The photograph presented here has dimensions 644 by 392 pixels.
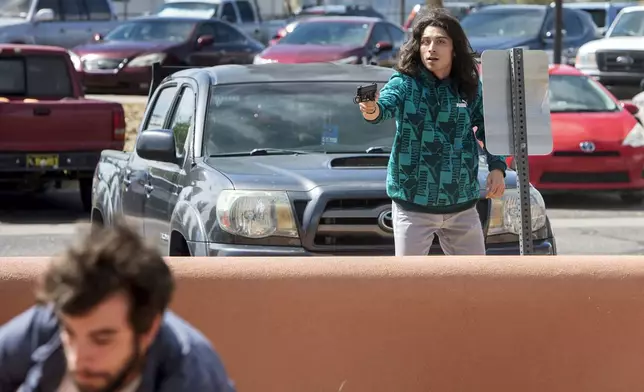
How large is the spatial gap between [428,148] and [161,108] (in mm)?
3055

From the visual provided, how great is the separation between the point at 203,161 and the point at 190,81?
2.89 feet

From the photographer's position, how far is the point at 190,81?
822cm

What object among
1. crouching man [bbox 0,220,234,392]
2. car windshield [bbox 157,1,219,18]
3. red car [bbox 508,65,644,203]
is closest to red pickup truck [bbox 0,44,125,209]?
red car [bbox 508,65,644,203]

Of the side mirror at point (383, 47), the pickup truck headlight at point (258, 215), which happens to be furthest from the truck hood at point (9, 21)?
the pickup truck headlight at point (258, 215)

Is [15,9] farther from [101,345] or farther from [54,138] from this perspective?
[101,345]

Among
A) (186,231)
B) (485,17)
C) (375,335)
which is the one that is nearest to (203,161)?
(186,231)

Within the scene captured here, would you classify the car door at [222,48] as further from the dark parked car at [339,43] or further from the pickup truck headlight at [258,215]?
the pickup truck headlight at [258,215]

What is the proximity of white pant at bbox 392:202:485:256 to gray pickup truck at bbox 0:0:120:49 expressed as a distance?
67.3ft

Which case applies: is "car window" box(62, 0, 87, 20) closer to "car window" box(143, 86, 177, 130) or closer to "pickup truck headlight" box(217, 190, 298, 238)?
"car window" box(143, 86, 177, 130)

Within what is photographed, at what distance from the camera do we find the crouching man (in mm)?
2469

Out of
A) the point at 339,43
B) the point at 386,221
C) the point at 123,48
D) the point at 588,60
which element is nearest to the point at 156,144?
the point at 386,221

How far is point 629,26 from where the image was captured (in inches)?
980

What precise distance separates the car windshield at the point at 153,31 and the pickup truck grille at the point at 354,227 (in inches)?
703

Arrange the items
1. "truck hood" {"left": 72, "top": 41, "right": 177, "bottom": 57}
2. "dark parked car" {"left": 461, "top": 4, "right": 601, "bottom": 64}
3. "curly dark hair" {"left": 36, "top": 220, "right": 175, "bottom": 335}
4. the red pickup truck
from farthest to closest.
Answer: "truck hood" {"left": 72, "top": 41, "right": 177, "bottom": 57}
"dark parked car" {"left": 461, "top": 4, "right": 601, "bottom": 64}
the red pickup truck
"curly dark hair" {"left": 36, "top": 220, "right": 175, "bottom": 335}
